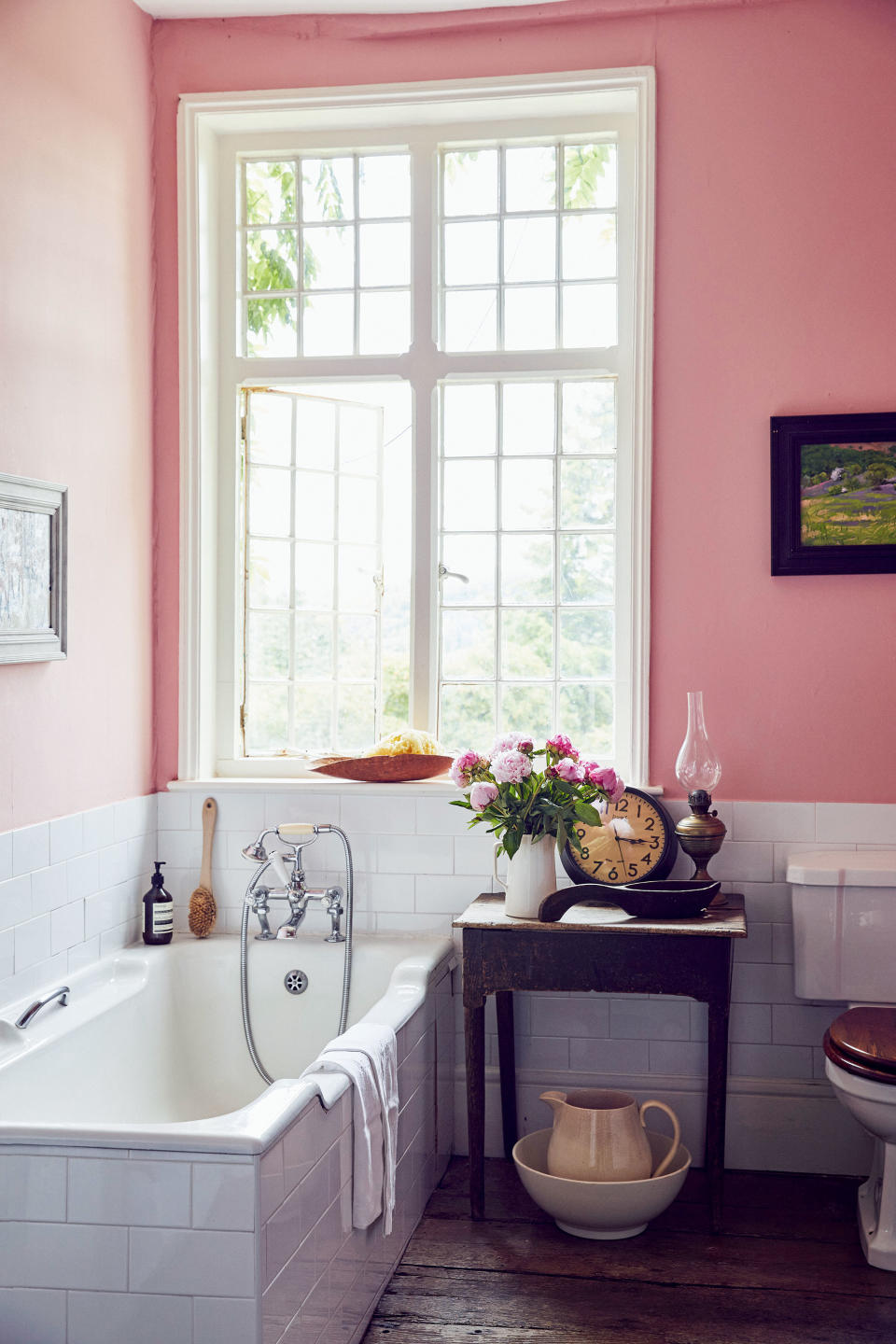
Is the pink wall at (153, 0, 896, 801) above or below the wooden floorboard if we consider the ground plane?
above

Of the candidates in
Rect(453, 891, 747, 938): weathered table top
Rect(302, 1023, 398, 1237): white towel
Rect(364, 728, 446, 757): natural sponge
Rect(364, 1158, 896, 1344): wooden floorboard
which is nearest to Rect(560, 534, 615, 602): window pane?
Rect(364, 728, 446, 757): natural sponge

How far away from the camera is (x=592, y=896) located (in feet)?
9.58

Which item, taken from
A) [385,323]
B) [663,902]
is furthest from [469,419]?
[663,902]

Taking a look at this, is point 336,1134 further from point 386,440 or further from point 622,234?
point 622,234

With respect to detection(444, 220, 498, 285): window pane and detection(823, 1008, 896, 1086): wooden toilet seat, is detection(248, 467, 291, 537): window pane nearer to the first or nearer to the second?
detection(444, 220, 498, 285): window pane

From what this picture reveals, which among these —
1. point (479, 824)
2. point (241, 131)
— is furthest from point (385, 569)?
point (241, 131)

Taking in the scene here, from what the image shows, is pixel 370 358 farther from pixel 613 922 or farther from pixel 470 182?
pixel 613 922

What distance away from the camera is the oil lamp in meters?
3.08

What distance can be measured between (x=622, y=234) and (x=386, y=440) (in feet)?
2.97

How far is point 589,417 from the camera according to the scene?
3.53 meters

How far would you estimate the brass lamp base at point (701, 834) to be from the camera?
308 cm

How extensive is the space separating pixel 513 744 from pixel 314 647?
36.3 inches

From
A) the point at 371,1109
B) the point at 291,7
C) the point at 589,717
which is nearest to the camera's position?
the point at 371,1109

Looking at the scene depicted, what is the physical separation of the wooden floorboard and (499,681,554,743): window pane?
1.25m
